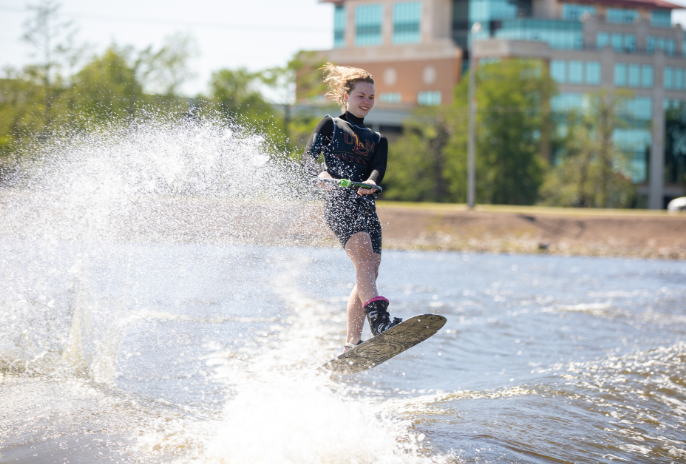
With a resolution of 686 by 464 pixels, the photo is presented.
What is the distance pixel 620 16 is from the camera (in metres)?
73.2

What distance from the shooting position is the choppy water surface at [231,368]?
4293 mm

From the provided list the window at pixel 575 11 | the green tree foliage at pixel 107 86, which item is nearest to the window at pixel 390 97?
the window at pixel 575 11

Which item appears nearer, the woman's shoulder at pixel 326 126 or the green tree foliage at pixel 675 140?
the woman's shoulder at pixel 326 126

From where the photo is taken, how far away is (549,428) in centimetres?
492

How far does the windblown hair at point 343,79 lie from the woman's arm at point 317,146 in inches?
12.2

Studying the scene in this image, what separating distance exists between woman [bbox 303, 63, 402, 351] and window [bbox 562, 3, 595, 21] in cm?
7358

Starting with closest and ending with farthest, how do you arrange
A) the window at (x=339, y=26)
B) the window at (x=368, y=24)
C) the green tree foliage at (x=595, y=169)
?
1. the green tree foliage at (x=595, y=169)
2. the window at (x=368, y=24)
3. the window at (x=339, y=26)

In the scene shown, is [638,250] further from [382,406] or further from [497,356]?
[382,406]

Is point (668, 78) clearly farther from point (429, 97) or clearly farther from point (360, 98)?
point (360, 98)

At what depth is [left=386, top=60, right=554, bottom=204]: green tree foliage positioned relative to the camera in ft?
184

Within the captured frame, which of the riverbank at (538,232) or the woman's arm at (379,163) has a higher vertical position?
the woman's arm at (379,163)

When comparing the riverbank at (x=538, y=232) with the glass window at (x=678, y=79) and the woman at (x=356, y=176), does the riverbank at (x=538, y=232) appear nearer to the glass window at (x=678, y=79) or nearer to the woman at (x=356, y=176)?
the woman at (x=356, y=176)

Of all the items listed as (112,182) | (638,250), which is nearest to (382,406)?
(112,182)

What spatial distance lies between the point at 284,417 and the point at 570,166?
175 ft
